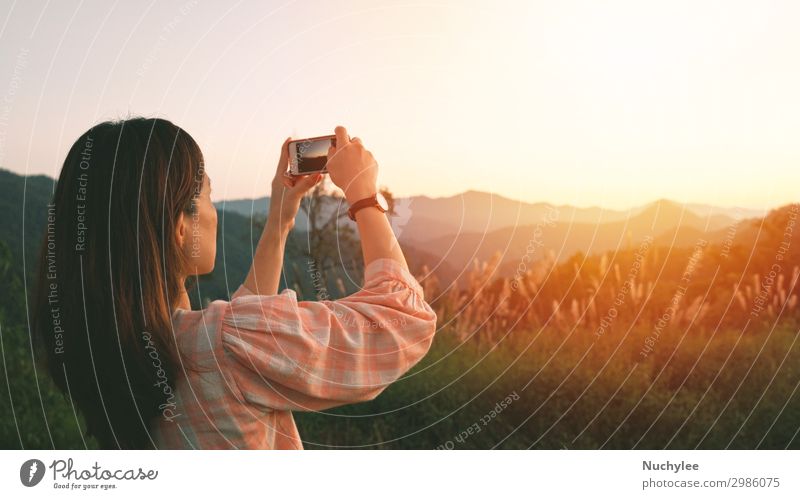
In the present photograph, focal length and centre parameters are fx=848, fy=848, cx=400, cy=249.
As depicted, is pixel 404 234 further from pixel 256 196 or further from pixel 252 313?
pixel 252 313

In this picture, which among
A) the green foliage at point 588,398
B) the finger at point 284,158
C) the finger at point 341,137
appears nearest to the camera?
the finger at point 341,137

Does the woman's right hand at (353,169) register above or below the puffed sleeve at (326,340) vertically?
above

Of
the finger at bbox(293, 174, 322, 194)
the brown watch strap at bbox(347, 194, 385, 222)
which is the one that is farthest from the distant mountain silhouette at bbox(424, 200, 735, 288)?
the brown watch strap at bbox(347, 194, 385, 222)

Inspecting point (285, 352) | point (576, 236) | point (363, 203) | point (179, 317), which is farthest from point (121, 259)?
point (576, 236)

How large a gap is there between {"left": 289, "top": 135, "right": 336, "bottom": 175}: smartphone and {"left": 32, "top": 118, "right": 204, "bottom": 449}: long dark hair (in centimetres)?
36

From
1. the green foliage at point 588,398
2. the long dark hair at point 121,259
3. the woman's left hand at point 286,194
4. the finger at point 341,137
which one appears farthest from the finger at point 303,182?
the green foliage at point 588,398

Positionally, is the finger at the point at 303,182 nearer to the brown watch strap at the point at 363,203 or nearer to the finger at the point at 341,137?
the finger at the point at 341,137

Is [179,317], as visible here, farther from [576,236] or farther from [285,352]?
[576,236]

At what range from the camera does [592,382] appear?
155 inches

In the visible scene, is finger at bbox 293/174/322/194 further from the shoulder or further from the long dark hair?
the shoulder

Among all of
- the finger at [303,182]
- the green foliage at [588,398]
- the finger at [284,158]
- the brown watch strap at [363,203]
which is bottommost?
the green foliage at [588,398]

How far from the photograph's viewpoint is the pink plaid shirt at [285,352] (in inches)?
65.9

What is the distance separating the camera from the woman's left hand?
224cm

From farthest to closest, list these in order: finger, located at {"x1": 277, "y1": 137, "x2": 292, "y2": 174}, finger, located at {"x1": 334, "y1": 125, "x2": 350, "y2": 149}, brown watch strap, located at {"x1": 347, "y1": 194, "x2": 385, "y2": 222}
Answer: finger, located at {"x1": 277, "y1": 137, "x2": 292, "y2": 174}, finger, located at {"x1": 334, "y1": 125, "x2": 350, "y2": 149}, brown watch strap, located at {"x1": 347, "y1": 194, "x2": 385, "y2": 222}
